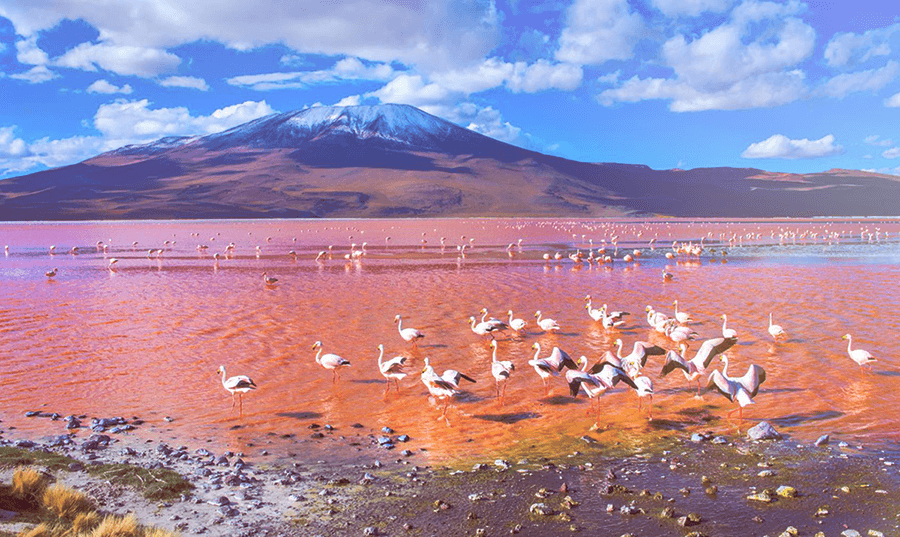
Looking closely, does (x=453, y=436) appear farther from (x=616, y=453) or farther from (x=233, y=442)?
(x=233, y=442)

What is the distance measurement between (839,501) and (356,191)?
546 ft

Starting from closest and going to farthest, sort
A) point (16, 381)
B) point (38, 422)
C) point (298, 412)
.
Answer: point (38, 422), point (298, 412), point (16, 381)

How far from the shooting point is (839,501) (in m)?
6.80

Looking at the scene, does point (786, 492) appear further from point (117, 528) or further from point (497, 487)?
point (117, 528)

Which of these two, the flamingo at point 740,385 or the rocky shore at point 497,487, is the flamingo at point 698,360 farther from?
the rocky shore at point 497,487

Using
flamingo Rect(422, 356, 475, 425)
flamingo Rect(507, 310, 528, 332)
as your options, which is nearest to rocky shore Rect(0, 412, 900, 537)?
flamingo Rect(422, 356, 475, 425)

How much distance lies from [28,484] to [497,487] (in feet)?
16.0

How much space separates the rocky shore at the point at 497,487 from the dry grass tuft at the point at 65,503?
0.25 metres

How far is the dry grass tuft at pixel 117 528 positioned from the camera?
18.6 ft

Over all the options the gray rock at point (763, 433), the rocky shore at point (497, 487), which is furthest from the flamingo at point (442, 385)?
the gray rock at point (763, 433)

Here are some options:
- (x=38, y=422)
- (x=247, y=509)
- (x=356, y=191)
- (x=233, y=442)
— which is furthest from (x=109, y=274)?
(x=356, y=191)

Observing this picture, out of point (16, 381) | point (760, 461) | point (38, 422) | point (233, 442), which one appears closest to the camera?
point (760, 461)

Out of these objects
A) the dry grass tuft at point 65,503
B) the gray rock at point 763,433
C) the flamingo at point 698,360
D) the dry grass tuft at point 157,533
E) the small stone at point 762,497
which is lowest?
the small stone at point 762,497

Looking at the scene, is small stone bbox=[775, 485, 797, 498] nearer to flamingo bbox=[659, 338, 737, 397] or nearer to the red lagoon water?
the red lagoon water
